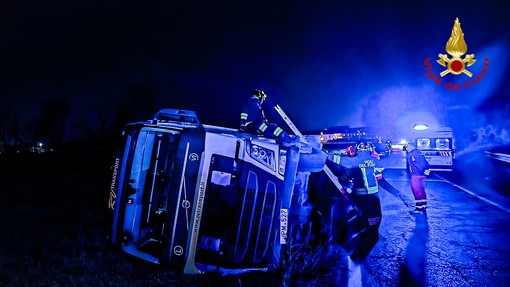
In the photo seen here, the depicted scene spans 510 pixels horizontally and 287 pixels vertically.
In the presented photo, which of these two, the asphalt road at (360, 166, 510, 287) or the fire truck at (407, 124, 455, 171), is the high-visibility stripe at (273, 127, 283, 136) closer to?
the asphalt road at (360, 166, 510, 287)

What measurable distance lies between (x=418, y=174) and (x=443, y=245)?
289cm

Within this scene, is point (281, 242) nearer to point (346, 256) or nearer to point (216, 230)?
point (216, 230)

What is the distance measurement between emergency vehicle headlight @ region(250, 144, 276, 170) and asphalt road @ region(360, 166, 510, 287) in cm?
174

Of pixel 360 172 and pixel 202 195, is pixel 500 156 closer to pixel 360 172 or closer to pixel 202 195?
pixel 360 172

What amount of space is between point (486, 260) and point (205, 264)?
3842 mm

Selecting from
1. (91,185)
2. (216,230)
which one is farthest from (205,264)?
(91,185)

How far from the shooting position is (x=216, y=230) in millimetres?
3660

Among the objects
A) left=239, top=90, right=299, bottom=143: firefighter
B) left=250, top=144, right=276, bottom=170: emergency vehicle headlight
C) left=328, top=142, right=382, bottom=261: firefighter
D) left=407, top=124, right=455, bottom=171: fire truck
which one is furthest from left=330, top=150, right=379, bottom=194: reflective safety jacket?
left=407, top=124, right=455, bottom=171: fire truck

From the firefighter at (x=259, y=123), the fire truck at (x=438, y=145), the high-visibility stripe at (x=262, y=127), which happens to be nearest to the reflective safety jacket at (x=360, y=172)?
the firefighter at (x=259, y=123)

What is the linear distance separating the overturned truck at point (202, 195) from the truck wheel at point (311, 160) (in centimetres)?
1

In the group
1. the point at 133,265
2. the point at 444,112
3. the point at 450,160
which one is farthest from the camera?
the point at 444,112

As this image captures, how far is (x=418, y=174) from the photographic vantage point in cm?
828

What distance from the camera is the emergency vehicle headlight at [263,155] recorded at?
394 cm

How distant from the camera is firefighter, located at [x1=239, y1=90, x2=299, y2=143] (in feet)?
15.3
